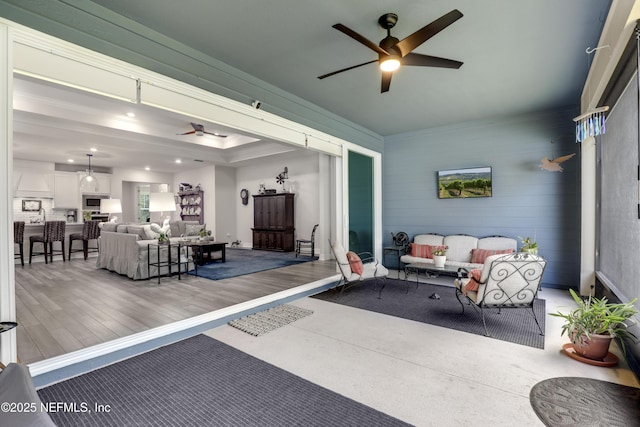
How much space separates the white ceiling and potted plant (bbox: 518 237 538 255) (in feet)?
7.49

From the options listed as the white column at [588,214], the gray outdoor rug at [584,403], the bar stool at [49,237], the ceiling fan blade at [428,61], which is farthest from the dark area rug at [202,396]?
the bar stool at [49,237]

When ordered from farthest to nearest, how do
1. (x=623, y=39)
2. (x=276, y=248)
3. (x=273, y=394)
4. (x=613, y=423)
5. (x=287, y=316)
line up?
1. (x=276, y=248)
2. (x=287, y=316)
3. (x=623, y=39)
4. (x=273, y=394)
5. (x=613, y=423)

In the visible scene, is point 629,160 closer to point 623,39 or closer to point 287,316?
point 623,39

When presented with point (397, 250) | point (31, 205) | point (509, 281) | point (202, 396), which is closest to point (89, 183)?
point (31, 205)

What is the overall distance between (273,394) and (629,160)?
3667 mm

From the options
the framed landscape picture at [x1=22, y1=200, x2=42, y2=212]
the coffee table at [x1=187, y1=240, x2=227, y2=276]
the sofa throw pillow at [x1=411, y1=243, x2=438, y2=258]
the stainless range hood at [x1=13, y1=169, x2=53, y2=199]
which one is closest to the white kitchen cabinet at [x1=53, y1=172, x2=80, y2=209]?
the stainless range hood at [x1=13, y1=169, x2=53, y2=199]

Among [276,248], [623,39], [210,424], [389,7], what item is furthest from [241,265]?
[623,39]

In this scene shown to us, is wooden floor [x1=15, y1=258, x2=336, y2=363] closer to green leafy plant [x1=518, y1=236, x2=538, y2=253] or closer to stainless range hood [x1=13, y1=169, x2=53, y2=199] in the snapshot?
stainless range hood [x1=13, y1=169, x2=53, y2=199]

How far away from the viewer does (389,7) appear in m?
2.62

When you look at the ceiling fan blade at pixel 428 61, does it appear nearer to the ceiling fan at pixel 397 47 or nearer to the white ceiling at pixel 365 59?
the ceiling fan at pixel 397 47

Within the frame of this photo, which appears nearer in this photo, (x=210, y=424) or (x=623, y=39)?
(x=210, y=424)

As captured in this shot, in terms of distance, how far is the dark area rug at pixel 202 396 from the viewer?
1.91 meters

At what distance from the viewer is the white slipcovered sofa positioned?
17.5ft

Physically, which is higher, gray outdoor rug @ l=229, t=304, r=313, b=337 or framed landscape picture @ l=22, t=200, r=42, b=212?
framed landscape picture @ l=22, t=200, r=42, b=212
